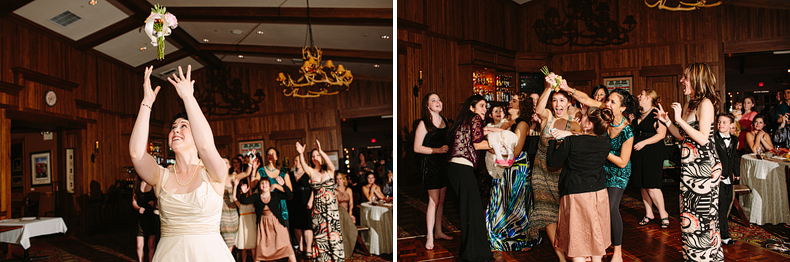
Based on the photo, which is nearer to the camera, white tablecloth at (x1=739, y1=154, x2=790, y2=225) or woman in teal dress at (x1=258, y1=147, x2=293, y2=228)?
woman in teal dress at (x1=258, y1=147, x2=293, y2=228)

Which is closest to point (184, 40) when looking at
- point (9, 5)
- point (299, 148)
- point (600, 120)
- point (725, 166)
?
point (299, 148)

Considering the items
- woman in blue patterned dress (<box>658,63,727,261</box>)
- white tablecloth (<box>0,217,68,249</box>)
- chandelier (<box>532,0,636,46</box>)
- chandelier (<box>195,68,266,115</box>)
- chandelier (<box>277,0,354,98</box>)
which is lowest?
white tablecloth (<box>0,217,68,249</box>)

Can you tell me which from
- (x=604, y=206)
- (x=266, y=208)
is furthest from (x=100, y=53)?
(x=604, y=206)

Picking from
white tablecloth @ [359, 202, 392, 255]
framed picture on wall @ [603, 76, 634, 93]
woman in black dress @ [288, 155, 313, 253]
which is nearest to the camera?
woman in black dress @ [288, 155, 313, 253]

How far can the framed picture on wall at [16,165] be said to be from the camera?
370 centimetres

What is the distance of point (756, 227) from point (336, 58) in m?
4.68

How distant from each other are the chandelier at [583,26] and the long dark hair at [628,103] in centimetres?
160

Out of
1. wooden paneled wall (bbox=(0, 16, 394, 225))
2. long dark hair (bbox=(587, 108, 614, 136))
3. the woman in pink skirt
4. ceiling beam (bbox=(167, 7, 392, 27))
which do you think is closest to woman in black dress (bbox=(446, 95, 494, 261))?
the woman in pink skirt

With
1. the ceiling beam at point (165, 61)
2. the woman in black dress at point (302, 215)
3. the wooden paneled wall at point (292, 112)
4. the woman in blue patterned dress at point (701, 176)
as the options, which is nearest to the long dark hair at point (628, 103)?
the woman in blue patterned dress at point (701, 176)

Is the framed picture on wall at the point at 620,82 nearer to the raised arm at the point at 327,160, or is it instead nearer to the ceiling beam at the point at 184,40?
the raised arm at the point at 327,160

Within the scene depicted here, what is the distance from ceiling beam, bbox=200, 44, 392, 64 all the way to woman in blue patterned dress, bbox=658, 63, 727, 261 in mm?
2607

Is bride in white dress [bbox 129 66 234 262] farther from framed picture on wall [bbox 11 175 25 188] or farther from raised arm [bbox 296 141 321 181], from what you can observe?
framed picture on wall [bbox 11 175 25 188]

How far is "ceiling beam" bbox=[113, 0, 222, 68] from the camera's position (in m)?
3.38

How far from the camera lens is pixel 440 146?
4.07 meters
